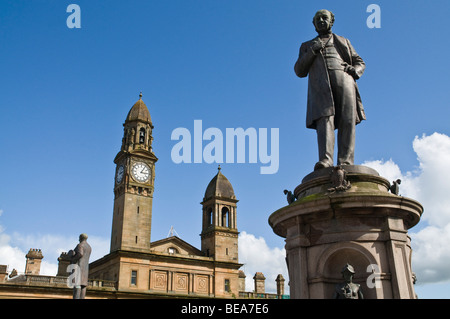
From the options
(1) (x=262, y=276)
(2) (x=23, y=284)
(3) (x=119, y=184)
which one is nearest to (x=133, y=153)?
(3) (x=119, y=184)

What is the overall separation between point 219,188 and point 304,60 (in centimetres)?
4851

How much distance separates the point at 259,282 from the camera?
58062 millimetres

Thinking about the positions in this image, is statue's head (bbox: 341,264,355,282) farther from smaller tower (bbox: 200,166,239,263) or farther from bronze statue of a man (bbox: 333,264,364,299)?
smaller tower (bbox: 200,166,239,263)

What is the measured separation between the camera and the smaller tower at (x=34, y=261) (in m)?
58.2

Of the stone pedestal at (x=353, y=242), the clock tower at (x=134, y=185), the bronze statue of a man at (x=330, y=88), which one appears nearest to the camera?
the stone pedestal at (x=353, y=242)

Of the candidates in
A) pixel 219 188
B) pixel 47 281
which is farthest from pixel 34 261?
pixel 219 188

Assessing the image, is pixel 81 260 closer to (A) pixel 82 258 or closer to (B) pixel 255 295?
(A) pixel 82 258

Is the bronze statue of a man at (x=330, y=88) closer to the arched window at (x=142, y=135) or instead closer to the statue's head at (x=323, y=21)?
the statue's head at (x=323, y=21)

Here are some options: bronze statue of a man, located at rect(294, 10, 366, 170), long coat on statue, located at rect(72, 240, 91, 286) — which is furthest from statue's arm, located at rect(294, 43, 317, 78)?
long coat on statue, located at rect(72, 240, 91, 286)

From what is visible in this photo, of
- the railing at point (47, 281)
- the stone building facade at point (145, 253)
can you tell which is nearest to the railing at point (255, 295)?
the stone building facade at point (145, 253)

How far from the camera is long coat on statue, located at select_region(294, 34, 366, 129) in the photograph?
8.80m

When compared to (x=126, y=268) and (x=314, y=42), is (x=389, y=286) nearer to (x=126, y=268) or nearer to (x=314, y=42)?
(x=314, y=42)

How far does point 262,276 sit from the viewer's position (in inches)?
2309

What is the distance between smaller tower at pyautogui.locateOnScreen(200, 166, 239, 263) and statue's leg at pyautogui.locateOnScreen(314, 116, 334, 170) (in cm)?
4598
